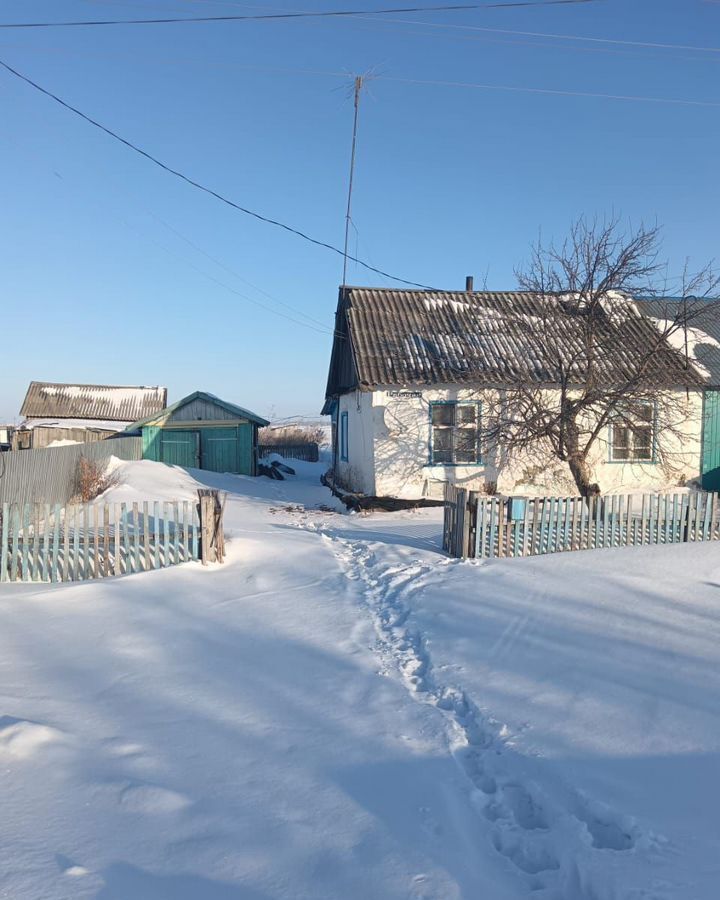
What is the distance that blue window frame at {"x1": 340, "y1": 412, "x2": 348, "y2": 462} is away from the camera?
2003 cm

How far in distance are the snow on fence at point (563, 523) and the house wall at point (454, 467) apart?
5.22 meters

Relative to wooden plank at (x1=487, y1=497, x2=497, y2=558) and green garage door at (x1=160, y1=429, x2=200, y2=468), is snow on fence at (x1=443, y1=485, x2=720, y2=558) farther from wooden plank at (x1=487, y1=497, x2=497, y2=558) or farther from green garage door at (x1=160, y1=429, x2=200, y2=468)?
green garage door at (x1=160, y1=429, x2=200, y2=468)

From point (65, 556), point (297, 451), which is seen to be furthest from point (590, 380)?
point (297, 451)

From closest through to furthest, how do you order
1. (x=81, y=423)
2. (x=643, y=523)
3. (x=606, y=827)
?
(x=606, y=827)
(x=643, y=523)
(x=81, y=423)

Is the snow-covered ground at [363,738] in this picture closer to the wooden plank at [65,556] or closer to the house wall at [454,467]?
the wooden plank at [65,556]

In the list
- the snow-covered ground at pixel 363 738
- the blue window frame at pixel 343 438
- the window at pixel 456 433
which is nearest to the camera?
the snow-covered ground at pixel 363 738

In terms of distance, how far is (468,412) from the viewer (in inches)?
636

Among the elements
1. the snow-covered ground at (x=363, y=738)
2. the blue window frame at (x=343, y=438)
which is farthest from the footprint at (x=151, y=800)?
the blue window frame at (x=343, y=438)

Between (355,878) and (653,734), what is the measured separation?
2.42 meters

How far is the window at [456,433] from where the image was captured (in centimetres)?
1605

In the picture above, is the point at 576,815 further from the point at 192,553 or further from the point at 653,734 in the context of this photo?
the point at 192,553

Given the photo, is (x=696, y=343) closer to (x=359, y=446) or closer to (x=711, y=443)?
(x=711, y=443)

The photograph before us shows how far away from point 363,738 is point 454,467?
11946mm

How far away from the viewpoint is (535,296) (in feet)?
58.2
